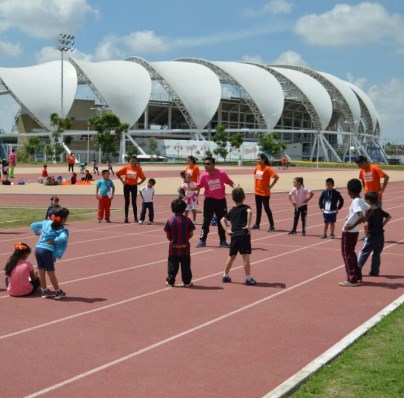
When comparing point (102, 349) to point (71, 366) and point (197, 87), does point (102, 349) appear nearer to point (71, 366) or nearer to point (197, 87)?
point (71, 366)

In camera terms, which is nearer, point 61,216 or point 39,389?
point 39,389

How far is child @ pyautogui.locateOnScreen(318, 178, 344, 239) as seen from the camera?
1268 cm

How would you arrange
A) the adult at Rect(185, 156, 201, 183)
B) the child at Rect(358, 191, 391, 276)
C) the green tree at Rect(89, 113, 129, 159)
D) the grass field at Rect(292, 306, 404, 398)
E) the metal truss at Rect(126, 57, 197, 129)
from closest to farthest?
the grass field at Rect(292, 306, 404, 398) → the child at Rect(358, 191, 391, 276) → the adult at Rect(185, 156, 201, 183) → the green tree at Rect(89, 113, 129, 159) → the metal truss at Rect(126, 57, 197, 129)

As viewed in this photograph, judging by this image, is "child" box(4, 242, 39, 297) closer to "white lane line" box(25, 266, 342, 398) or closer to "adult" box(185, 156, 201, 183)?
"white lane line" box(25, 266, 342, 398)

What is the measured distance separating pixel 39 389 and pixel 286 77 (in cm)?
9295

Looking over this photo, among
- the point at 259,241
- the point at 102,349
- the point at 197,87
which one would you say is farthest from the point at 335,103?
the point at 102,349

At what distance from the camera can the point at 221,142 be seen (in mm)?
81562

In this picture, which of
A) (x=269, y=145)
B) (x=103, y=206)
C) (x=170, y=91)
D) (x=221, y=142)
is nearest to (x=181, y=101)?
(x=170, y=91)

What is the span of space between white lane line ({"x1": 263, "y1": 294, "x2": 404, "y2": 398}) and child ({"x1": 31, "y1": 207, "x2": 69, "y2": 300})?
11.2 ft

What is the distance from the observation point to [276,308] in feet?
23.0

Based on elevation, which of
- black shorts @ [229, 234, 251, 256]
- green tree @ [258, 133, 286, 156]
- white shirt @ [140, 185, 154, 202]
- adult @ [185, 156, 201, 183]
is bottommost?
black shorts @ [229, 234, 251, 256]

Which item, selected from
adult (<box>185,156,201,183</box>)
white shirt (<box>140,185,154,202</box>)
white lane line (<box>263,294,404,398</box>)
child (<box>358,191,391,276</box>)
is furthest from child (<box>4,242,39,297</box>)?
white shirt (<box>140,185,154,202</box>)

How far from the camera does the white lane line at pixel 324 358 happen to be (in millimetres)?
4418

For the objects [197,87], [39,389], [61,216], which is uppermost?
[197,87]
